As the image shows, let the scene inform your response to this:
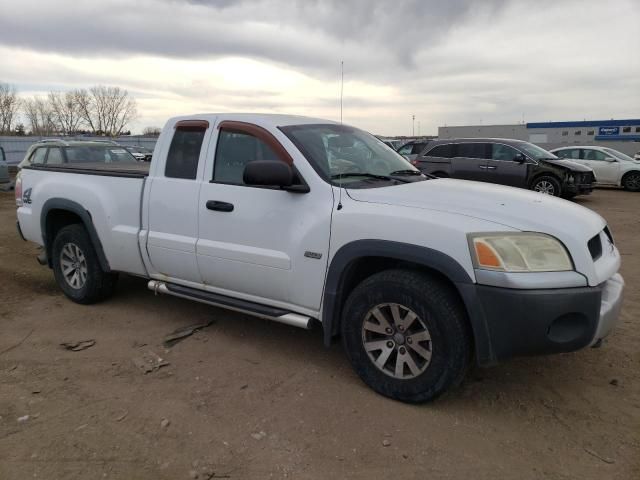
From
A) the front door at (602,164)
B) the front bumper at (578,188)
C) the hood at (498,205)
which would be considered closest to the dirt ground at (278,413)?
the hood at (498,205)

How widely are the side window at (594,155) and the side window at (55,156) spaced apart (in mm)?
16101

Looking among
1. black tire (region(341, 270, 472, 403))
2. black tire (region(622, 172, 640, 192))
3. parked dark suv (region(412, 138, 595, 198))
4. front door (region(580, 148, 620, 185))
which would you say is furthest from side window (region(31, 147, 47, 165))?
black tire (region(622, 172, 640, 192))

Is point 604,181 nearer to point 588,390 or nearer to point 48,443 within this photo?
point 588,390

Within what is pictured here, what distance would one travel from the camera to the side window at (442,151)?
1349 cm

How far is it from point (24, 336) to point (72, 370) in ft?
3.29

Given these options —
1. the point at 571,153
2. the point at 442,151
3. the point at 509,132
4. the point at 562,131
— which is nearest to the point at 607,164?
the point at 571,153

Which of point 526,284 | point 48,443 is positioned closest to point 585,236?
point 526,284

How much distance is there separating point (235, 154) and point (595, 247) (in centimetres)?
261

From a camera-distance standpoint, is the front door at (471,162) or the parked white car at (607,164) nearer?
the front door at (471,162)

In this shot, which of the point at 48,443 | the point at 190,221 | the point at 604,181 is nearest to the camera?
the point at 48,443

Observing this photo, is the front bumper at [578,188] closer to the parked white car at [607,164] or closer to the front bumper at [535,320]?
the parked white car at [607,164]

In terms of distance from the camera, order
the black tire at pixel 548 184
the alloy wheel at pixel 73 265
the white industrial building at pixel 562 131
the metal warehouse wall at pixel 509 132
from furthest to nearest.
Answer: the metal warehouse wall at pixel 509 132 → the white industrial building at pixel 562 131 → the black tire at pixel 548 184 → the alloy wheel at pixel 73 265

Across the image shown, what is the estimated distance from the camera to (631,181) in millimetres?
17344

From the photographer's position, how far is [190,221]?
13.5 ft
